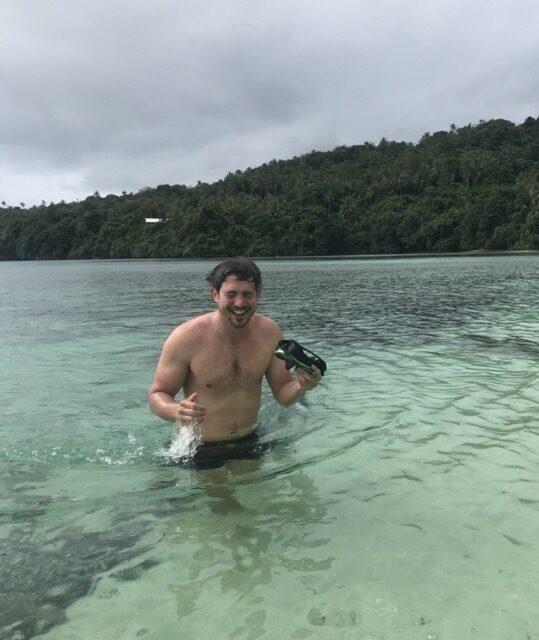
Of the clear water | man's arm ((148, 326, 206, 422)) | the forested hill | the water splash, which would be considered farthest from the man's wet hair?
the forested hill

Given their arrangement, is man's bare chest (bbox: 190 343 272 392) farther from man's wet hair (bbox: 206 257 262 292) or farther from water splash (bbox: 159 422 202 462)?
man's wet hair (bbox: 206 257 262 292)

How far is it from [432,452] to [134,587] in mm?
3229

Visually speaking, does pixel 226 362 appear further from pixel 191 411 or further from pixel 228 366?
pixel 191 411

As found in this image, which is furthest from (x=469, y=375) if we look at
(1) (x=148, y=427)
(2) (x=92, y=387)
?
(2) (x=92, y=387)

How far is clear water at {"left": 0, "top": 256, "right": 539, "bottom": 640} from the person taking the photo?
2920mm

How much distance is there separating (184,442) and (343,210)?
119m

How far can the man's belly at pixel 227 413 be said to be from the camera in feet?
16.4

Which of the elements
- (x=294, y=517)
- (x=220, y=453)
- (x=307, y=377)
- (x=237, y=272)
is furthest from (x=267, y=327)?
(x=294, y=517)

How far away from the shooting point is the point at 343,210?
12056 centimetres

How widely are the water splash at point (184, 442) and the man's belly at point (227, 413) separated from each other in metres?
0.08

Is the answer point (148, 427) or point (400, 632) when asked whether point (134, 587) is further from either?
point (148, 427)

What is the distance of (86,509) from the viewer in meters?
4.29

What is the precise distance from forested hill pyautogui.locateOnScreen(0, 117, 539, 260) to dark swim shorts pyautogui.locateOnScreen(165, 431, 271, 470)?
9421 centimetres

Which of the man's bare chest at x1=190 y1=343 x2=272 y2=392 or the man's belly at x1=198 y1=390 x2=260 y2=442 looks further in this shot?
the man's belly at x1=198 y1=390 x2=260 y2=442
